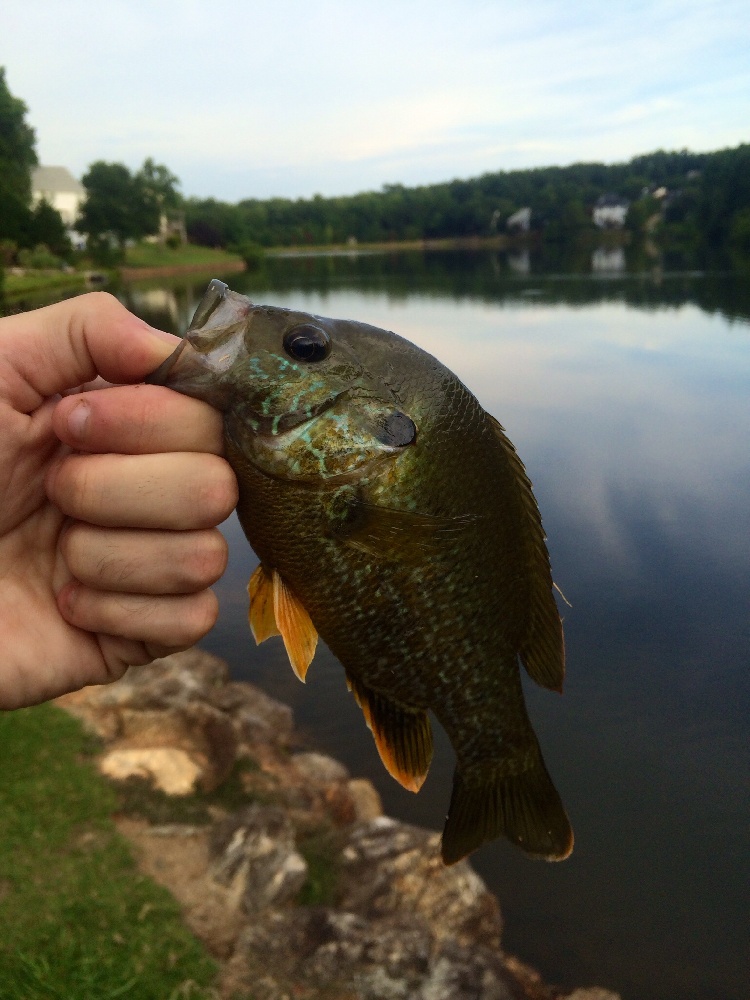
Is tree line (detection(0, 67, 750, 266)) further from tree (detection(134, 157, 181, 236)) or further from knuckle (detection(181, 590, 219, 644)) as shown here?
knuckle (detection(181, 590, 219, 644))

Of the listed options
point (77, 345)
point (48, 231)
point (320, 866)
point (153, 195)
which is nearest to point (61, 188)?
point (153, 195)

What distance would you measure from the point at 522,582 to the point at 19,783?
4.60 meters

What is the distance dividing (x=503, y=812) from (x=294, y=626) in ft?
3.04

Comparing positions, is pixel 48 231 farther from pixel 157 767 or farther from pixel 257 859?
pixel 257 859

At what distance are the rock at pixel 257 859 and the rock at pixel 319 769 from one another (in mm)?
1256

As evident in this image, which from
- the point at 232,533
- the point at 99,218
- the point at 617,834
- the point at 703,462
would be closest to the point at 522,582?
the point at 617,834

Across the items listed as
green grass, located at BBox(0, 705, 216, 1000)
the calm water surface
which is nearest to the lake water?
the calm water surface

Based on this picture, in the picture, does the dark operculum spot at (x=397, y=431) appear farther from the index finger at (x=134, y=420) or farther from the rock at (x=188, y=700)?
the rock at (x=188, y=700)

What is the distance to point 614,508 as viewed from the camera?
12102 mm

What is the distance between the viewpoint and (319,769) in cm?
663

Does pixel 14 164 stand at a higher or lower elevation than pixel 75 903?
higher

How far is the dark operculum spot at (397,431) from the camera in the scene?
5.96ft

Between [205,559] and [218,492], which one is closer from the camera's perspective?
[218,492]

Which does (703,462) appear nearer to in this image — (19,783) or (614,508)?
(614,508)
